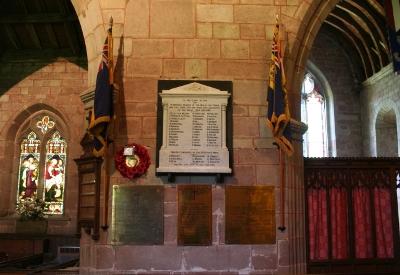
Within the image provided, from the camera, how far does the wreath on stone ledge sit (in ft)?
16.1

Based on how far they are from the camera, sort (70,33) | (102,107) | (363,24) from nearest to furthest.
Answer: (102,107) → (70,33) → (363,24)

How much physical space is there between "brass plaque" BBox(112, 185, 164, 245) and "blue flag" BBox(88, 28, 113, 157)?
521 mm

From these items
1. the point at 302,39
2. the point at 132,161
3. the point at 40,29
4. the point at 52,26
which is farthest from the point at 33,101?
the point at 302,39

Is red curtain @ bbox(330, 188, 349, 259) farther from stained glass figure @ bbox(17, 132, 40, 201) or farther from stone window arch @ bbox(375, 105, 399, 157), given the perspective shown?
stone window arch @ bbox(375, 105, 399, 157)

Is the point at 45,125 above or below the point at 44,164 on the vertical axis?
above

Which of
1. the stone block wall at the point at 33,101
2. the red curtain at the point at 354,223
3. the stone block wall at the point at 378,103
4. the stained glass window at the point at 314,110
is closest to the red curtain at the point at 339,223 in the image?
the red curtain at the point at 354,223

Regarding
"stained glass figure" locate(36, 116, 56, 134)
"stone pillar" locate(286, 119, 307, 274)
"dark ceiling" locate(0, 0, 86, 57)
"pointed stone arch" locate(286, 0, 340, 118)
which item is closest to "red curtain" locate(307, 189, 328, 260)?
"stone pillar" locate(286, 119, 307, 274)

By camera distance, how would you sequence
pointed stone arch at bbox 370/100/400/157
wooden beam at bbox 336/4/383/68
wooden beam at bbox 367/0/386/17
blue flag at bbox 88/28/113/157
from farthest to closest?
pointed stone arch at bbox 370/100/400/157 < wooden beam at bbox 336/4/383/68 < wooden beam at bbox 367/0/386/17 < blue flag at bbox 88/28/113/157

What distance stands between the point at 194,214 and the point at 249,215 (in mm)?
592

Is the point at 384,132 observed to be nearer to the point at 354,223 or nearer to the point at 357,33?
the point at 357,33

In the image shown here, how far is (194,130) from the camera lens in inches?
197

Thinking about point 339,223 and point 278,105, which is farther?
point 339,223

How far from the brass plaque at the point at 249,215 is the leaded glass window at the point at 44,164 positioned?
16.3ft

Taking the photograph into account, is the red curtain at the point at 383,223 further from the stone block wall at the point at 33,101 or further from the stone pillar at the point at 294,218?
the stone block wall at the point at 33,101
